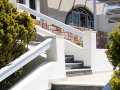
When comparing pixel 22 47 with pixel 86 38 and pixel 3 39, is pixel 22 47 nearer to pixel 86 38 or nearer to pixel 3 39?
pixel 3 39

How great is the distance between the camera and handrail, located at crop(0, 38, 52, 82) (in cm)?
823

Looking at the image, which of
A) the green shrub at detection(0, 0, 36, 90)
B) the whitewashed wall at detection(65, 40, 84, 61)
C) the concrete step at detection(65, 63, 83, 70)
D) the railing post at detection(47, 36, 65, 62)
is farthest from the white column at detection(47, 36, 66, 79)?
the whitewashed wall at detection(65, 40, 84, 61)

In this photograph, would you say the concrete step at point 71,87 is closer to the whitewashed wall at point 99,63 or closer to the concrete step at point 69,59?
the concrete step at point 69,59

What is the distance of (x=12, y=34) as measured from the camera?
28.6 ft

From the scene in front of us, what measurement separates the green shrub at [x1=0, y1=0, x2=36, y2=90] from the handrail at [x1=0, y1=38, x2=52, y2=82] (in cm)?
27

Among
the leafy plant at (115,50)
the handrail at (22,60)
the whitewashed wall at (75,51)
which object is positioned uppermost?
the leafy plant at (115,50)

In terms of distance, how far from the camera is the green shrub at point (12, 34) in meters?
8.60

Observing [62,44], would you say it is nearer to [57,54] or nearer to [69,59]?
[57,54]

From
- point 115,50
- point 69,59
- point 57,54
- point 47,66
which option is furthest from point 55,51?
point 115,50

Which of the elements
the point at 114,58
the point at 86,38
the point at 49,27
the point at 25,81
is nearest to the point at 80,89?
the point at 25,81

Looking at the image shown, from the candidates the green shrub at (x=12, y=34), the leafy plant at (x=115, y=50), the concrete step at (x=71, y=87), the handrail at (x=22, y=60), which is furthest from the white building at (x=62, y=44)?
the leafy plant at (x=115, y=50)

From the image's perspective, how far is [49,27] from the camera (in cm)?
1723

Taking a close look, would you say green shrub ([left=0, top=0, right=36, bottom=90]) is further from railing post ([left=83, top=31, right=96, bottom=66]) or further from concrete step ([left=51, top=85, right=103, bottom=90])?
railing post ([left=83, top=31, right=96, bottom=66])

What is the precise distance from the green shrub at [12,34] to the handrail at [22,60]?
27 cm
